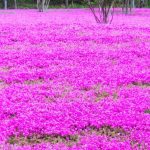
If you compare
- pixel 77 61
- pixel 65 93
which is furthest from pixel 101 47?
pixel 65 93

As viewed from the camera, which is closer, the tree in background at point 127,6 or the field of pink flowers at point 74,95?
the field of pink flowers at point 74,95

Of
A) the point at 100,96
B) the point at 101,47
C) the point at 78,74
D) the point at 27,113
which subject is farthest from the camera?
the point at 101,47

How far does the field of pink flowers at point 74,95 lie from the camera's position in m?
9.37

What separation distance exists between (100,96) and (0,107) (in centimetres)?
294

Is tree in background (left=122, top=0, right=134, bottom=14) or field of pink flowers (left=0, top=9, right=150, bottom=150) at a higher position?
tree in background (left=122, top=0, right=134, bottom=14)

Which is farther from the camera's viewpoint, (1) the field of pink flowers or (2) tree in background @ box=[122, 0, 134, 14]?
(2) tree in background @ box=[122, 0, 134, 14]

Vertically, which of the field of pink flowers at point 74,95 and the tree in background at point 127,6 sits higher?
the tree in background at point 127,6

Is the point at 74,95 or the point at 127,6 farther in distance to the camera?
the point at 127,6

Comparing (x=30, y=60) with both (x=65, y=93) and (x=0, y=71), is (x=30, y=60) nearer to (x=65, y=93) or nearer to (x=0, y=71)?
(x=0, y=71)

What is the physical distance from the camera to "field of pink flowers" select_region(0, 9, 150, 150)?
9.37 meters

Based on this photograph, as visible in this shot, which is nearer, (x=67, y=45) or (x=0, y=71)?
(x=0, y=71)

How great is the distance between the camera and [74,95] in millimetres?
12453

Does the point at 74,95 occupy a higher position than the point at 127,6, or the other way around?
the point at 127,6

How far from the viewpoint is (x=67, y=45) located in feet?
72.5
